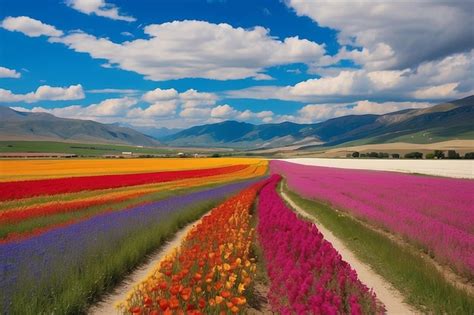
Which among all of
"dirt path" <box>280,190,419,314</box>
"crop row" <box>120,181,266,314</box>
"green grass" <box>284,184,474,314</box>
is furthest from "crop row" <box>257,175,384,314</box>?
"green grass" <box>284,184,474,314</box>

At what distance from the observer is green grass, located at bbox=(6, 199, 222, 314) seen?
728cm

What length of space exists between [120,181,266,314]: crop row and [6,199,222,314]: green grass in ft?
2.95

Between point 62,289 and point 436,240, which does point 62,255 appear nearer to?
point 62,289

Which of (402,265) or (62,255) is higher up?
(62,255)

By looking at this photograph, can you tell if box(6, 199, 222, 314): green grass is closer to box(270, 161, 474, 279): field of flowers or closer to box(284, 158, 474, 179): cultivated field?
box(270, 161, 474, 279): field of flowers

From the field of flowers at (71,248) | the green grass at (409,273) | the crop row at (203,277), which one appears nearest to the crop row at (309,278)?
the crop row at (203,277)

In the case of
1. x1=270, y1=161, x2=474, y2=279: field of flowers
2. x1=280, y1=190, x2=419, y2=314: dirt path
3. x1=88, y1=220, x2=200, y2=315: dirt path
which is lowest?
x1=280, y1=190, x2=419, y2=314: dirt path

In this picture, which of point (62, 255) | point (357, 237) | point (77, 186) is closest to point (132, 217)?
point (62, 255)

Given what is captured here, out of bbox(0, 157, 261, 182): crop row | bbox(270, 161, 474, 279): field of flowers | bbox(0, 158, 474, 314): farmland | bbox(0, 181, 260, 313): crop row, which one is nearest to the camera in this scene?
bbox(0, 158, 474, 314): farmland

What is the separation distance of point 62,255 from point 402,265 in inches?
304

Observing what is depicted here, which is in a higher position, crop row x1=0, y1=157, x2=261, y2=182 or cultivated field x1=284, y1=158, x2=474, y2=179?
crop row x1=0, y1=157, x2=261, y2=182

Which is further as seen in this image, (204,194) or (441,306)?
(204,194)

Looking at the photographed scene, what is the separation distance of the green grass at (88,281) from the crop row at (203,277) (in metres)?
0.90

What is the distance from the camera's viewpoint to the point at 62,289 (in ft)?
27.0
